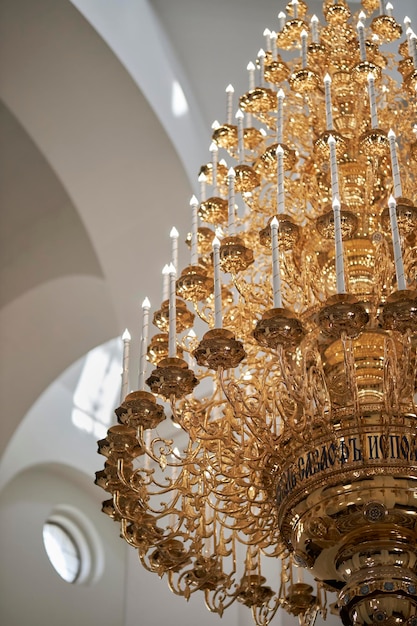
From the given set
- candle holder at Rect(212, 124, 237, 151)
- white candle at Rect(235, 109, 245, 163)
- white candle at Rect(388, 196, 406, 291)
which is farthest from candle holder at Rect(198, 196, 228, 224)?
white candle at Rect(388, 196, 406, 291)

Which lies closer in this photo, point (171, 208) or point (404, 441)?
point (404, 441)

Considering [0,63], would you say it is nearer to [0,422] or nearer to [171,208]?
[171,208]

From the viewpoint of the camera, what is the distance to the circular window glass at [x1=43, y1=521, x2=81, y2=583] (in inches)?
361

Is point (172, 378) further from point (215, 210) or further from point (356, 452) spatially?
point (215, 210)

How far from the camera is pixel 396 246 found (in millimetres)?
2953

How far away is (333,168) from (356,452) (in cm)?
87

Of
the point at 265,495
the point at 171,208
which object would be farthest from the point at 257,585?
the point at 171,208

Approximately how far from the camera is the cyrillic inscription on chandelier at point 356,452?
10.1 ft

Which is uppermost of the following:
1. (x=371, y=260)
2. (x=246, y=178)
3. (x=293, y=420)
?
(x=246, y=178)

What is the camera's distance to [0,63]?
6.11 m

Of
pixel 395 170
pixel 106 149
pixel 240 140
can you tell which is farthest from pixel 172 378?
pixel 106 149

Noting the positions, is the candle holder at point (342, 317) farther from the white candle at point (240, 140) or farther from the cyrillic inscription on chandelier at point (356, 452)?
the white candle at point (240, 140)

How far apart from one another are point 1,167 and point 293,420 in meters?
4.25

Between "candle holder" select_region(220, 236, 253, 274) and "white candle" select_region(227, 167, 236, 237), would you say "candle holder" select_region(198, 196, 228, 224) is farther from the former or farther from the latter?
"candle holder" select_region(220, 236, 253, 274)
